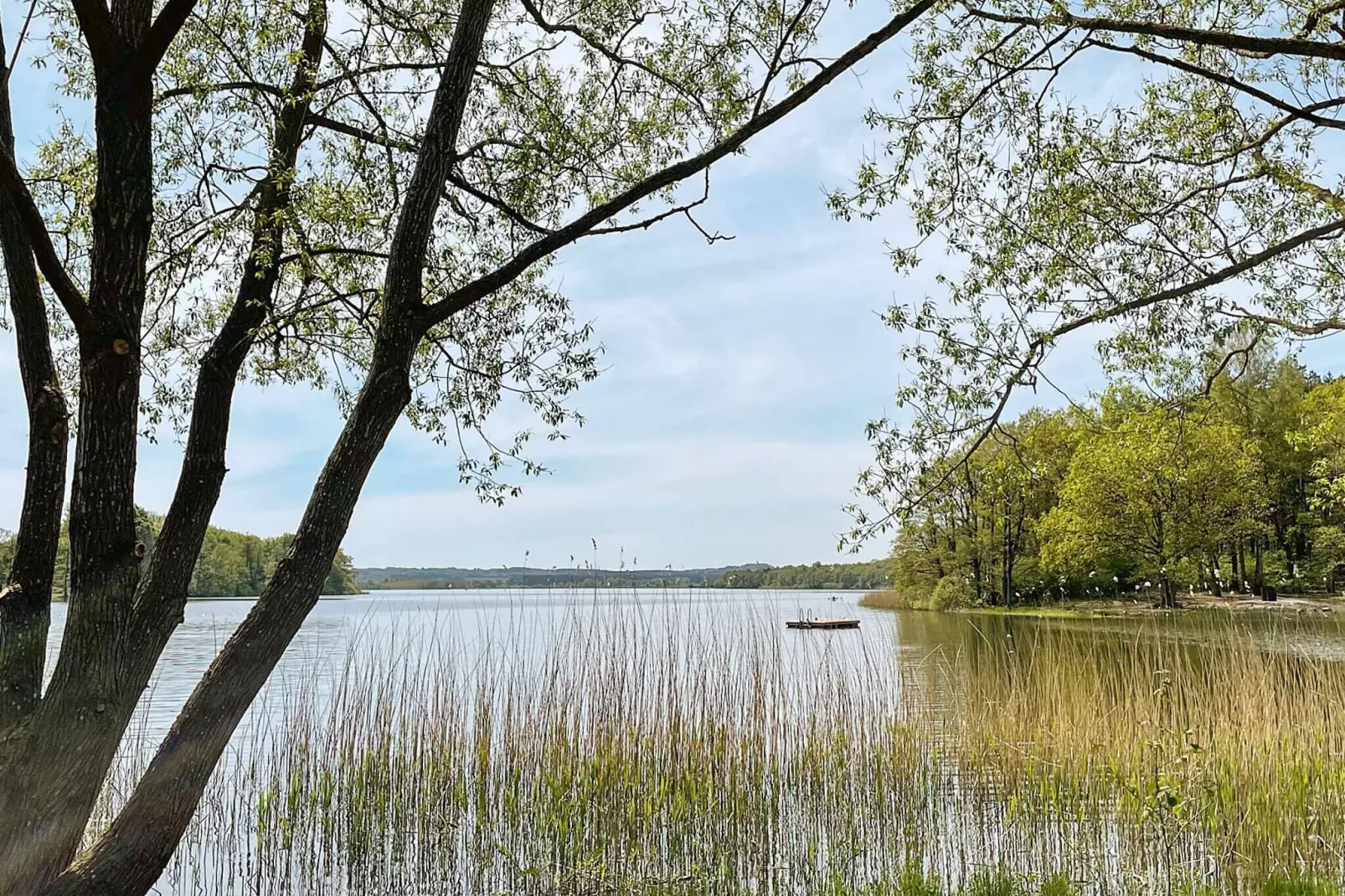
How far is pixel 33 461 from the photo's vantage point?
275 centimetres

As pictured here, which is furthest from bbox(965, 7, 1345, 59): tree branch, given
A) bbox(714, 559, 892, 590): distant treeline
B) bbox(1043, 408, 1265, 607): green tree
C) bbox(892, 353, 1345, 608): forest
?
bbox(1043, 408, 1265, 607): green tree

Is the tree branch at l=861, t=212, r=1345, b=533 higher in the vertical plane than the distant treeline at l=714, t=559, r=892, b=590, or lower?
higher

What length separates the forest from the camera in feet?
82.6

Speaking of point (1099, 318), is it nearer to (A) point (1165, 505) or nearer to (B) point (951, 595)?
(A) point (1165, 505)

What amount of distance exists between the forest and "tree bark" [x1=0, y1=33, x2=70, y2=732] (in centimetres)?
1595

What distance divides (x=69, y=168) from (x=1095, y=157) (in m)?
6.62

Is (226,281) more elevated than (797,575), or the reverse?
(226,281)

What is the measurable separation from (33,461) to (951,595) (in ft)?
116

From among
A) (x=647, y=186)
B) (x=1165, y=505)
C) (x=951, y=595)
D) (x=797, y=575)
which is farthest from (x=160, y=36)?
(x=951, y=595)

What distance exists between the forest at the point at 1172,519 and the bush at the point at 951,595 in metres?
0.05

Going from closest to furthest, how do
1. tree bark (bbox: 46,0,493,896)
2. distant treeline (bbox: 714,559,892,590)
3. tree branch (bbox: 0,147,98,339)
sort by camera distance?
1. tree branch (bbox: 0,147,98,339)
2. tree bark (bbox: 46,0,493,896)
3. distant treeline (bbox: 714,559,892,590)

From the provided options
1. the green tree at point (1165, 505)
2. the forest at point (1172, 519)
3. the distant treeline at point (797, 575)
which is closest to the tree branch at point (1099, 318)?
the distant treeline at point (797, 575)

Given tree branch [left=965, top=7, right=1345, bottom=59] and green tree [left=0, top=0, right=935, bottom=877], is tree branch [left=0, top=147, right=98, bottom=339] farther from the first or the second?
tree branch [left=965, top=7, right=1345, bottom=59]

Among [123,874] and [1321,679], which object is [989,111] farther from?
[123,874]
